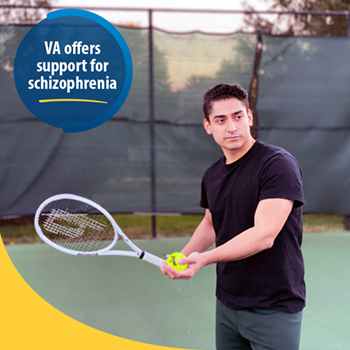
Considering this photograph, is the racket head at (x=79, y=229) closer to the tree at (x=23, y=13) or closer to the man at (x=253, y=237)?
the man at (x=253, y=237)

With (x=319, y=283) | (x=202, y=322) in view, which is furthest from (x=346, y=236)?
(x=202, y=322)

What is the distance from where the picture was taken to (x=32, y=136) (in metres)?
4.61

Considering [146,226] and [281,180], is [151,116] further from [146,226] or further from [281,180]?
[281,180]

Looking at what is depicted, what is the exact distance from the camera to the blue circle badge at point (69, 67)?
4.46 metres

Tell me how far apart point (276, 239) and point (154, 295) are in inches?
77.2

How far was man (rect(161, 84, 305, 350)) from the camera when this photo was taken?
5.11 feet

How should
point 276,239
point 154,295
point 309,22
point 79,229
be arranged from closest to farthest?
→ point 276,239 → point 79,229 → point 154,295 → point 309,22

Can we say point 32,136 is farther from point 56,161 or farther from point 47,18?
point 47,18

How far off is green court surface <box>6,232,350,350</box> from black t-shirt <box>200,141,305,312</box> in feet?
3.73

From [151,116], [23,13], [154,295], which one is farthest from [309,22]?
[154,295]

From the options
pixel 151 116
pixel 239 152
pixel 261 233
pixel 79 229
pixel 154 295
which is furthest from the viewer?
pixel 151 116

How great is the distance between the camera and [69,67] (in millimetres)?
4492

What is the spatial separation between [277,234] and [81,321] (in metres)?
1.88

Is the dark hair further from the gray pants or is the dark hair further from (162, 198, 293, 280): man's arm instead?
the gray pants
